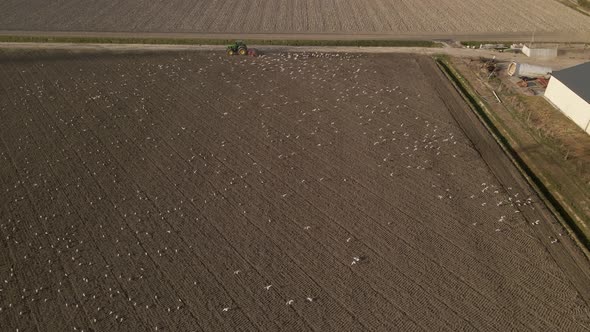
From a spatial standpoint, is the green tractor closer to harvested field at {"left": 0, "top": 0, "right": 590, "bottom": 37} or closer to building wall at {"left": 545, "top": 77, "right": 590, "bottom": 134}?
harvested field at {"left": 0, "top": 0, "right": 590, "bottom": 37}

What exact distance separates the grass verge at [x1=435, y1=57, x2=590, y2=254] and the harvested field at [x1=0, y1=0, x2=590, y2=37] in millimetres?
11884

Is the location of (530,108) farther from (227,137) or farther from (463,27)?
(227,137)

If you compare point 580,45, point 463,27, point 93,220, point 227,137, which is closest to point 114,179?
point 93,220

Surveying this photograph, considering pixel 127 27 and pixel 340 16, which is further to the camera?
pixel 340 16

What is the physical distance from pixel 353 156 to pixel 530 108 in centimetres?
1613

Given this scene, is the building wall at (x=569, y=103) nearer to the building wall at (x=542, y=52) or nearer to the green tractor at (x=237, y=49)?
the building wall at (x=542, y=52)

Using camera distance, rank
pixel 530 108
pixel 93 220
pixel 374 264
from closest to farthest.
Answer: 1. pixel 374 264
2. pixel 93 220
3. pixel 530 108

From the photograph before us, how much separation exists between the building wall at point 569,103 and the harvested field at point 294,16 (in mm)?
17608

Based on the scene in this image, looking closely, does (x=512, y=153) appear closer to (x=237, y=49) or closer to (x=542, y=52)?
(x=542, y=52)

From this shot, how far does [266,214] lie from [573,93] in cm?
→ 2486

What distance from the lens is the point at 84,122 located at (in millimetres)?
30312

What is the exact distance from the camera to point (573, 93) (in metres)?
31.3

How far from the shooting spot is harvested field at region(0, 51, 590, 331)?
18.0 m

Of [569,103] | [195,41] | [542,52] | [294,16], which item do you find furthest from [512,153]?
[294,16]
